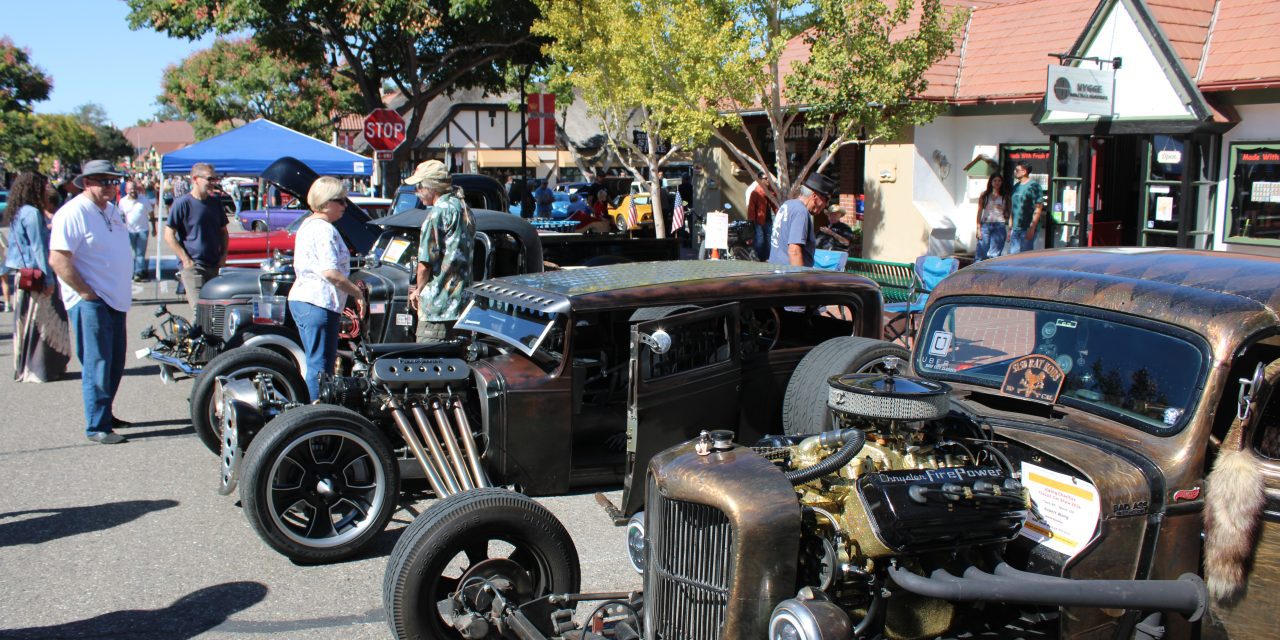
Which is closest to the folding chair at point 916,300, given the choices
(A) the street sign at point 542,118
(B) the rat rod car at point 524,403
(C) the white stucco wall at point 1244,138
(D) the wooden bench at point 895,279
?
(D) the wooden bench at point 895,279

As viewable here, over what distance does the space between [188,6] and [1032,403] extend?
18.9 metres

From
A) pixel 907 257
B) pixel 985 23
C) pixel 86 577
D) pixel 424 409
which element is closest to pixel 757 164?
pixel 907 257

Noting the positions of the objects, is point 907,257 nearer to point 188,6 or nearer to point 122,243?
point 122,243

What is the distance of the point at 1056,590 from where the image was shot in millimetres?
2936

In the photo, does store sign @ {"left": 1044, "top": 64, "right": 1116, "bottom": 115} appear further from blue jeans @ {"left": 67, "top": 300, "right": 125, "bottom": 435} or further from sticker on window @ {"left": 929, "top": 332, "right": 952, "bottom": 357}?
blue jeans @ {"left": 67, "top": 300, "right": 125, "bottom": 435}

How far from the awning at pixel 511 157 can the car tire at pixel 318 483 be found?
39.7 metres

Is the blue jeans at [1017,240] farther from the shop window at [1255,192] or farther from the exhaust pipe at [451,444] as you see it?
the exhaust pipe at [451,444]

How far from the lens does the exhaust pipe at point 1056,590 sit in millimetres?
2900

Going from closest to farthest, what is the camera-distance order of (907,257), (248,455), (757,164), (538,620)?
(538,620) → (248,455) → (757,164) → (907,257)

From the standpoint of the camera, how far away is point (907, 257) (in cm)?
1648

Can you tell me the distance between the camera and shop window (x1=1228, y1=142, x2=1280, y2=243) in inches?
486

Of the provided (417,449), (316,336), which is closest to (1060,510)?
(417,449)

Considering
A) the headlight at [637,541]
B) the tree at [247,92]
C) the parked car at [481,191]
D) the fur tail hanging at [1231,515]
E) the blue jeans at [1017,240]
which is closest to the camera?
the fur tail hanging at [1231,515]

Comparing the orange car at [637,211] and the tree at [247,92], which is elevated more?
the tree at [247,92]
